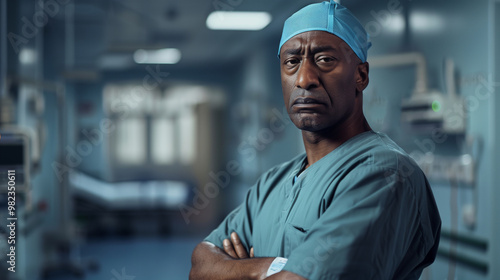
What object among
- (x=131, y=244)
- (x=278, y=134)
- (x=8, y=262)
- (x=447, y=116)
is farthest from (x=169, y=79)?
(x=447, y=116)

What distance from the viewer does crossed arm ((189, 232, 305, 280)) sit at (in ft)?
2.97

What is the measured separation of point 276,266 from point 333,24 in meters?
0.50

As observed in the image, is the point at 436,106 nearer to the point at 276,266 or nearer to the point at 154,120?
the point at 276,266

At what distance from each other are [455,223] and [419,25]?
86 centimetres

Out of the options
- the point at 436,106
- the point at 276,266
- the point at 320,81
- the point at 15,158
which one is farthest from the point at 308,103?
the point at 15,158

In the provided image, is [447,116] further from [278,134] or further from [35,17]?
[35,17]

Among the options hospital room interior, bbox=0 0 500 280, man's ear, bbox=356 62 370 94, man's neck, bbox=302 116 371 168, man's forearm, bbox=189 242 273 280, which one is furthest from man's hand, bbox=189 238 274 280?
hospital room interior, bbox=0 0 500 280

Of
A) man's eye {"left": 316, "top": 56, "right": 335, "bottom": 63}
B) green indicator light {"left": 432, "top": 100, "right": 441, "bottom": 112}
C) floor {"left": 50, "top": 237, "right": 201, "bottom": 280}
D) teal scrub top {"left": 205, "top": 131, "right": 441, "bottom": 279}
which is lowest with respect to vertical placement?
floor {"left": 50, "top": 237, "right": 201, "bottom": 280}

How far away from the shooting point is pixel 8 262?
2369mm

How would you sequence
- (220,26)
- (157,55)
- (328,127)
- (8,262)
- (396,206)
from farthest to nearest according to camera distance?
(157,55), (220,26), (8,262), (328,127), (396,206)

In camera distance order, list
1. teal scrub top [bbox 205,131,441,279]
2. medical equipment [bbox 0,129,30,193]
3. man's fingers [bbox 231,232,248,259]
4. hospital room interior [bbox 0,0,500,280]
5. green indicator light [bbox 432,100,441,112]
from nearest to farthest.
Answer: teal scrub top [bbox 205,131,441,279]
man's fingers [bbox 231,232,248,259]
green indicator light [bbox 432,100,441,112]
hospital room interior [bbox 0,0,500,280]
medical equipment [bbox 0,129,30,193]

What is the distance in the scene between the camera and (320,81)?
2.89 feet

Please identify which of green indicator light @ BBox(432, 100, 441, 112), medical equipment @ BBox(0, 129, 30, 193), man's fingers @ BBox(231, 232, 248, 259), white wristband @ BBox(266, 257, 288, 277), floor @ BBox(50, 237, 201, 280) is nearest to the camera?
white wristband @ BBox(266, 257, 288, 277)

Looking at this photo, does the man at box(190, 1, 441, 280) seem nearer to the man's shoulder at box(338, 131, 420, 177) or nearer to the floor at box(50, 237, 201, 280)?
the man's shoulder at box(338, 131, 420, 177)
